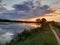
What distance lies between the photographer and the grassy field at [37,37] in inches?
56.1

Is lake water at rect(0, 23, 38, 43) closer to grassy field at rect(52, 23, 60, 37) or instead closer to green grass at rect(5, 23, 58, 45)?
green grass at rect(5, 23, 58, 45)

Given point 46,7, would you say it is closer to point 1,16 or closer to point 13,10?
point 13,10

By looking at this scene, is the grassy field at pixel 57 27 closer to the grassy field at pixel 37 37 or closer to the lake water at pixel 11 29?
the grassy field at pixel 37 37

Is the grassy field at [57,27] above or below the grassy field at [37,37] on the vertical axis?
above

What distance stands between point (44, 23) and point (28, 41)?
232mm

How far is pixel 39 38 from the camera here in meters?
1.44

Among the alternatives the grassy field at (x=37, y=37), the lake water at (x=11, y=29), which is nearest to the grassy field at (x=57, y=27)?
the grassy field at (x=37, y=37)

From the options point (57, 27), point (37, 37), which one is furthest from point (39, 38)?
point (57, 27)

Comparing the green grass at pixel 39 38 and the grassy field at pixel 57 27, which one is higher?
the grassy field at pixel 57 27

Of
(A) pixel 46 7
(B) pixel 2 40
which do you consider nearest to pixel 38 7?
(A) pixel 46 7

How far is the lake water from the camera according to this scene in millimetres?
1444

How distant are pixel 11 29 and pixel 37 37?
0.25 m

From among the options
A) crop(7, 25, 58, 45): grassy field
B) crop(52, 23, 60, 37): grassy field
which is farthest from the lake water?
crop(52, 23, 60, 37): grassy field

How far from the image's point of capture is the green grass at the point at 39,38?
4.67ft
